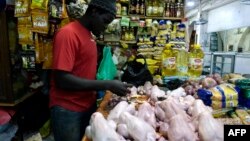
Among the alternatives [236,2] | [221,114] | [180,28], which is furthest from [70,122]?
[236,2]

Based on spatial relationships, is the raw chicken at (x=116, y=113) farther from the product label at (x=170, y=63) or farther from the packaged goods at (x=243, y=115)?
the product label at (x=170, y=63)

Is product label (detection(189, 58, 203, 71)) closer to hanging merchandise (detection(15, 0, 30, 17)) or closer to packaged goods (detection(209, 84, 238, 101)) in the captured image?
packaged goods (detection(209, 84, 238, 101))

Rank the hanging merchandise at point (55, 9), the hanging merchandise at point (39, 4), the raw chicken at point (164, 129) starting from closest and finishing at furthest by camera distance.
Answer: the raw chicken at point (164, 129) < the hanging merchandise at point (39, 4) < the hanging merchandise at point (55, 9)

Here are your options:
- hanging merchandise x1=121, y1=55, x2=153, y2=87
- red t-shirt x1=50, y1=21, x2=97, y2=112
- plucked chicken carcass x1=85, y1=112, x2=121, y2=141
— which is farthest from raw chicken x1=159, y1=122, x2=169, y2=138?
hanging merchandise x1=121, y1=55, x2=153, y2=87

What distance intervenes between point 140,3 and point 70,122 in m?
2.48

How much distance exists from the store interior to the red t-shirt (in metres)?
0.20

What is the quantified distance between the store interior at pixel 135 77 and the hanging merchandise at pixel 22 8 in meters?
0.01

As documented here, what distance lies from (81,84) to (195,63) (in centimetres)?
155

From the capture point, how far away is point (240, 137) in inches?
40.8

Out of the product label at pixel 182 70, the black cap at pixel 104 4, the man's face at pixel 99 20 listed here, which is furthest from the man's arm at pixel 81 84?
the product label at pixel 182 70

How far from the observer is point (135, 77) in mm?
2664

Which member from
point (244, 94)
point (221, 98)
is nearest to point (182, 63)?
point (244, 94)

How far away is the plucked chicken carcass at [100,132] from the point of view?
1.07 metres

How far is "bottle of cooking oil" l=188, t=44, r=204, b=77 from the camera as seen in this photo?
274 cm
